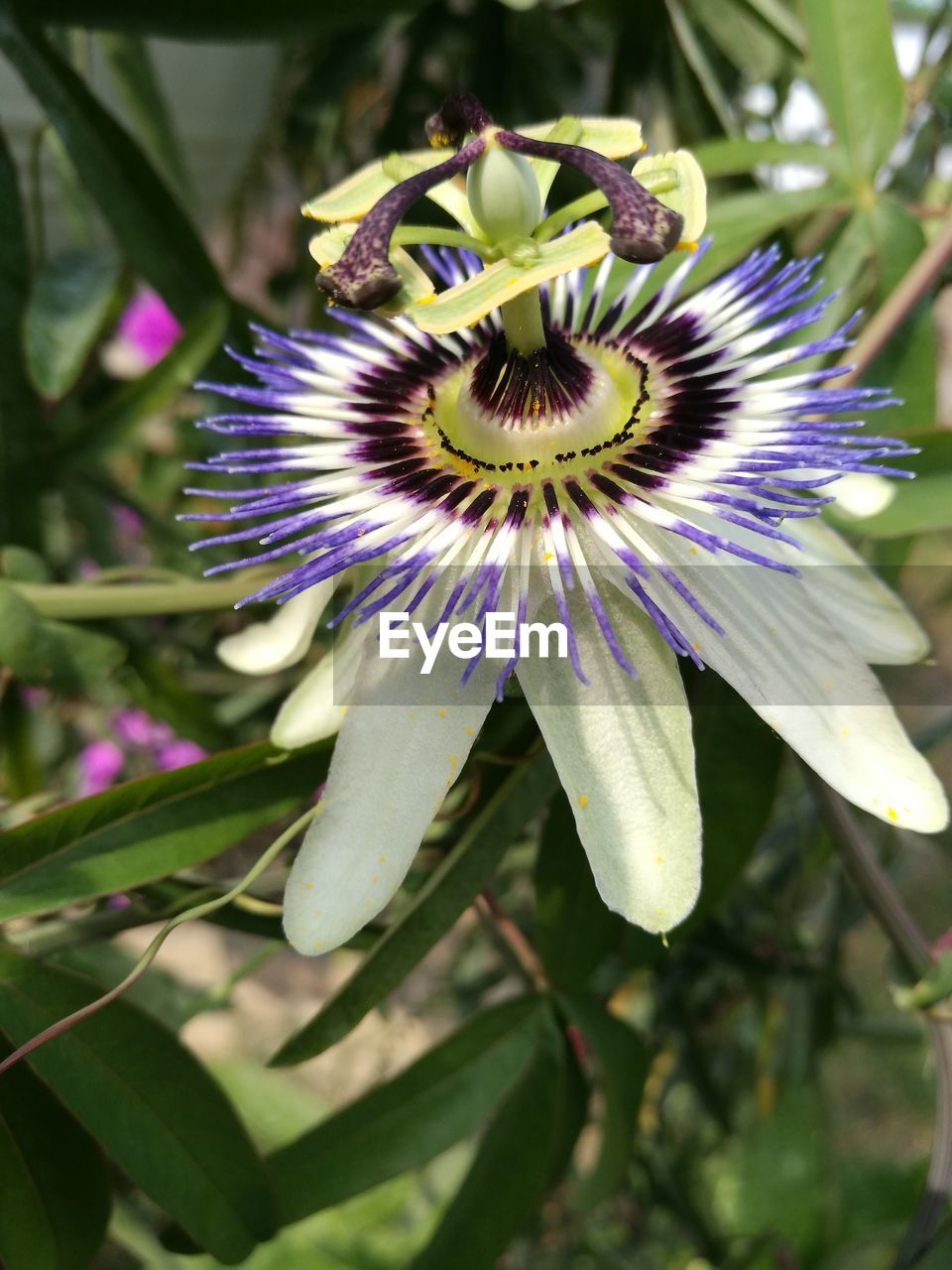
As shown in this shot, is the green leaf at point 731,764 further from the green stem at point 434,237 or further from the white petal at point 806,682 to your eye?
the green stem at point 434,237

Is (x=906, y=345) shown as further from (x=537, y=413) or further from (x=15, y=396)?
(x=15, y=396)

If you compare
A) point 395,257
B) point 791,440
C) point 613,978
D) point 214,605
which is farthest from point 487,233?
point 613,978

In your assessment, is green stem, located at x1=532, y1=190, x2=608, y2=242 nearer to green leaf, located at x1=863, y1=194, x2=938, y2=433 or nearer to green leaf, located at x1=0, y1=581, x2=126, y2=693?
green leaf, located at x1=863, y1=194, x2=938, y2=433

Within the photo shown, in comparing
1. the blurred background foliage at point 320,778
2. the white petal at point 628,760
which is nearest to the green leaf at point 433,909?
the blurred background foliage at point 320,778

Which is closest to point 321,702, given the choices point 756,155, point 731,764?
point 731,764

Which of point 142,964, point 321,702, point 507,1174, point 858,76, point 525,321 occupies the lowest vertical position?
point 507,1174
